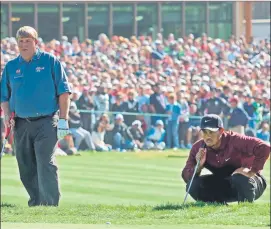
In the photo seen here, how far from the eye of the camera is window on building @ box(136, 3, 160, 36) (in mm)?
37781

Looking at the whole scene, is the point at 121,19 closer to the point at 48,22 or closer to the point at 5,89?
the point at 48,22

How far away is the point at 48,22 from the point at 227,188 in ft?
77.0

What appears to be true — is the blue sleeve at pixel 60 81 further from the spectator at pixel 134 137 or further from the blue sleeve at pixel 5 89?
the spectator at pixel 134 137

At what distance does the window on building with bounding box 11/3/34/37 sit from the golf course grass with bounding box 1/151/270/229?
10.3 m

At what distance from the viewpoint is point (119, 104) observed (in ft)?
86.2

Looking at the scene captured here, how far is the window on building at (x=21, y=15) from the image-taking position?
3459 centimetres

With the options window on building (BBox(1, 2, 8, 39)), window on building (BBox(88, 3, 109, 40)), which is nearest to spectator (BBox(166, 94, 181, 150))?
window on building (BBox(1, 2, 8, 39))

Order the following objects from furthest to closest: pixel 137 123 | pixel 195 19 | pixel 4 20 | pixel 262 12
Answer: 1. pixel 195 19
2. pixel 4 20
3. pixel 262 12
4. pixel 137 123

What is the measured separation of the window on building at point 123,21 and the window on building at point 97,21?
295mm

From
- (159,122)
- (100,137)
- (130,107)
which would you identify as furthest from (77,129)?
(159,122)

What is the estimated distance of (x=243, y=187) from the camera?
38.7 ft

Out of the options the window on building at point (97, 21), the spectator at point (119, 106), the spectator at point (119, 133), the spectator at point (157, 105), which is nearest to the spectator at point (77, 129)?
the spectator at point (119, 133)

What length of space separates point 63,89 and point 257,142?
1962 millimetres

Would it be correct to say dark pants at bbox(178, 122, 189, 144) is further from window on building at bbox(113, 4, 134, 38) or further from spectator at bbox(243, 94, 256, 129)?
window on building at bbox(113, 4, 134, 38)
